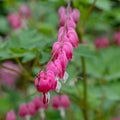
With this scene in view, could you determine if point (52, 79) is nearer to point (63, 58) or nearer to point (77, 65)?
point (63, 58)

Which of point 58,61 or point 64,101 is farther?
point 64,101

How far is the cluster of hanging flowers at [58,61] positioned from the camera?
1.13 meters

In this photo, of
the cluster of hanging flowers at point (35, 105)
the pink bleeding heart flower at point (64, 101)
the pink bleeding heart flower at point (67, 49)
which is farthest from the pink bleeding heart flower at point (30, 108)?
the pink bleeding heart flower at point (67, 49)

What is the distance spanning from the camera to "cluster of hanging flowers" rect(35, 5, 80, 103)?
1.13 m

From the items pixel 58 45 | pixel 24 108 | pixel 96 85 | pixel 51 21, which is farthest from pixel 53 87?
pixel 51 21

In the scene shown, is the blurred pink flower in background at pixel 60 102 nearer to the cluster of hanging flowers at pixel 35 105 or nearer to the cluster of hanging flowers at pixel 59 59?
the cluster of hanging flowers at pixel 35 105

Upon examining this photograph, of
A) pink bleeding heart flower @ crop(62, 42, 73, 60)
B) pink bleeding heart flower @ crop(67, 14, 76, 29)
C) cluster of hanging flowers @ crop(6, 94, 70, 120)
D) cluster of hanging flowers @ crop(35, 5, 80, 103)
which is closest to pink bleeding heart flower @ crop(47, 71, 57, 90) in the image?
cluster of hanging flowers @ crop(35, 5, 80, 103)

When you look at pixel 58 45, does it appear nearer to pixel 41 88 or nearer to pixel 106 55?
pixel 41 88

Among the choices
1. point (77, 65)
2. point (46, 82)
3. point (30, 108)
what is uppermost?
point (77, 65)

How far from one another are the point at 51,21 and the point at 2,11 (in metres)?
1.37

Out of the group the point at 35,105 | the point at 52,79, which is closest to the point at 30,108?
the point at 35,105

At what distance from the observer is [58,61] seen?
1.19m

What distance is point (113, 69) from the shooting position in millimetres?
2273

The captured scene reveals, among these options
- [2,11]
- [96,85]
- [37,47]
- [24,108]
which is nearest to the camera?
[37,47]
